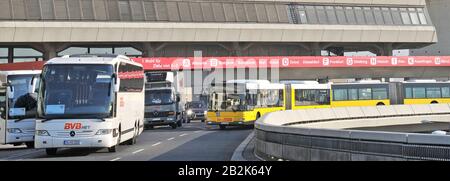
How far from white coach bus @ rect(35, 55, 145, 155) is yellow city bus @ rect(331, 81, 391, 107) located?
2825 centimetres

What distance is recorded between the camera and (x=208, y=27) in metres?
69.2

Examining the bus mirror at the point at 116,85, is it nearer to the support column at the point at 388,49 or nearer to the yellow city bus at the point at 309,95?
the yellow city bus at the point at 309,95

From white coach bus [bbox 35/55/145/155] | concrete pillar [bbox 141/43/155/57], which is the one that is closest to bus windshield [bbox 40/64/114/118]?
white coach bus [bbox 35/55/145/155]

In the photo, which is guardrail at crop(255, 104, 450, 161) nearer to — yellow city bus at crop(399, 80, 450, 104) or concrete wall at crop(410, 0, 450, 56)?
yellow city bus at crop(399, 80, 450, 104)

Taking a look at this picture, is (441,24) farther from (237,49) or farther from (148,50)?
(148,50)

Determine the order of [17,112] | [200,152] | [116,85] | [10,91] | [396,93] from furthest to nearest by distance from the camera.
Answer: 1. [396,93]
2. [17,112]
3. [10,91]
4. [200,152]
5. [116,85]

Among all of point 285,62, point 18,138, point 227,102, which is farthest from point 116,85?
point 285,62

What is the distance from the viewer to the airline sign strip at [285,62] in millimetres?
59375

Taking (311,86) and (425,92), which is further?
(425,92)

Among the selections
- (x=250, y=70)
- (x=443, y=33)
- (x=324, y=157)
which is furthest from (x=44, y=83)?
(x=443, y=33)

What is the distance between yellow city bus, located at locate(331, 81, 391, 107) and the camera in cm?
4588

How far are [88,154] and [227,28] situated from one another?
1999 inches

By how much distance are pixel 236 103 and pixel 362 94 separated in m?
14.0

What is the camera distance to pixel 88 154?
20.0 metres
